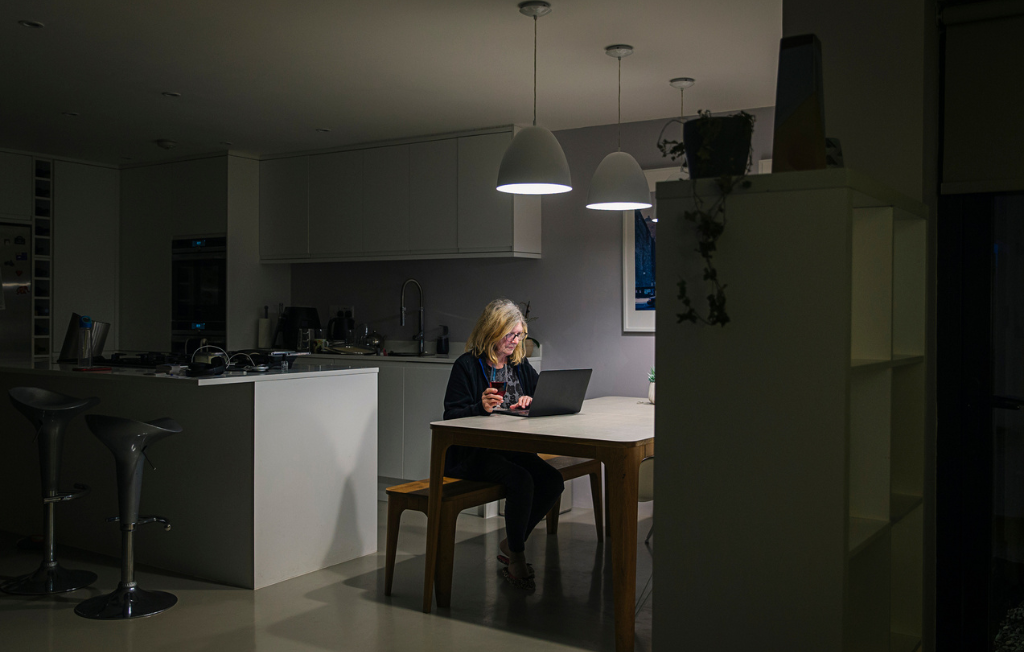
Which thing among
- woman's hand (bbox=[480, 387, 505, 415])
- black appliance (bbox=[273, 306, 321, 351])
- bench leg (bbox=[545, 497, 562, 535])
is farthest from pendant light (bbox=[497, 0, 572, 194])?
black appliance (bbox=[273, 306, 321, 351])

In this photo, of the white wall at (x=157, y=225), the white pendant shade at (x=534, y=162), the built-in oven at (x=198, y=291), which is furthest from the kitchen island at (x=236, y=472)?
the white wall at (x=157, y=225)

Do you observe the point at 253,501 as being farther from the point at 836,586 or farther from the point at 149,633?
the point at 836,586

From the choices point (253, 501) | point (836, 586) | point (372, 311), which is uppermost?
point (372, 311)

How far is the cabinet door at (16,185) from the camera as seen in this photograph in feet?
20.0

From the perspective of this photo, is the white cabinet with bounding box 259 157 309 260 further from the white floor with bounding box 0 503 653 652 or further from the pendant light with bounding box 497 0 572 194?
the pendant light with bounding box 497 0 572 194

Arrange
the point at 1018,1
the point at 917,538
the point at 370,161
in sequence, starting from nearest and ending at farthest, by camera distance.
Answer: the point at 917,538 < the point at 1018,1 < the point at 370,161

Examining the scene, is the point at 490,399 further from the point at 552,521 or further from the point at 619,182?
the point at 552,521

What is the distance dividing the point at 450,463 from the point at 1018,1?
2636 mm

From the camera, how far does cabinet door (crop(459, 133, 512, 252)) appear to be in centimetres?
531

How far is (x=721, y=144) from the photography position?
1811 millimetres

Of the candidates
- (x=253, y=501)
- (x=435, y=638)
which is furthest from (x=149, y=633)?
(x=435, y=638)

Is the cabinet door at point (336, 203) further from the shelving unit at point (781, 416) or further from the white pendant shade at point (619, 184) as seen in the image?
the shelving unit at point (781, 416)

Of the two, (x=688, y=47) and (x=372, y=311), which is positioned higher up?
(x=688, y=47)

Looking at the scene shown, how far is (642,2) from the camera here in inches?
128
